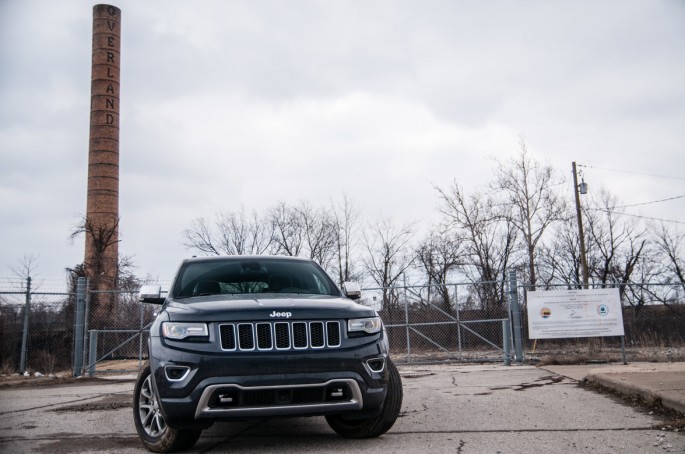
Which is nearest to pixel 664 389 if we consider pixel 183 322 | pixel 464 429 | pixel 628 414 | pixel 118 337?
pixel 628 414

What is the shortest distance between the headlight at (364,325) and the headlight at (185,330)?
111cm

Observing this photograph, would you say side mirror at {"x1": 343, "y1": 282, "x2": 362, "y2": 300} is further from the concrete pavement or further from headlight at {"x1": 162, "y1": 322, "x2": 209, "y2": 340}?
the concrete pavement

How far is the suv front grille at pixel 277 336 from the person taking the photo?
4.91m

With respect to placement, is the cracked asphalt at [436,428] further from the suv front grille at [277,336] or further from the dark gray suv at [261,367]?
the suv front grille at [277,336]

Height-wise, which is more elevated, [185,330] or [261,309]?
[261,309]

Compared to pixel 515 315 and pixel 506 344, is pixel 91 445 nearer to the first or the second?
pixel 506 344

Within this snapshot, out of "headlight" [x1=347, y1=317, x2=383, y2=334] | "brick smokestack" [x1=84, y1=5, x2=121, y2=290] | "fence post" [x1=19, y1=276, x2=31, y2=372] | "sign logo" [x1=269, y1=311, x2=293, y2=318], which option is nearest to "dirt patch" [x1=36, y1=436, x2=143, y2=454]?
"sign logo" [x1=269, y1=311, x2=293, y2=318]

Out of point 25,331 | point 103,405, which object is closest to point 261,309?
point 103,405

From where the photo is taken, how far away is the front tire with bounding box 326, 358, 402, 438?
5.48 metres

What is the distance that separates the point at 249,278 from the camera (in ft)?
21.0

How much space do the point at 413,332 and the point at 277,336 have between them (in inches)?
566

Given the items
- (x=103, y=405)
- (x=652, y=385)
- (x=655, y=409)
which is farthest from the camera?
(x=103, y=405)

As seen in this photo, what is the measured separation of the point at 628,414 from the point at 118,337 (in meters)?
16.2

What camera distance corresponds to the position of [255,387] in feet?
15.6
